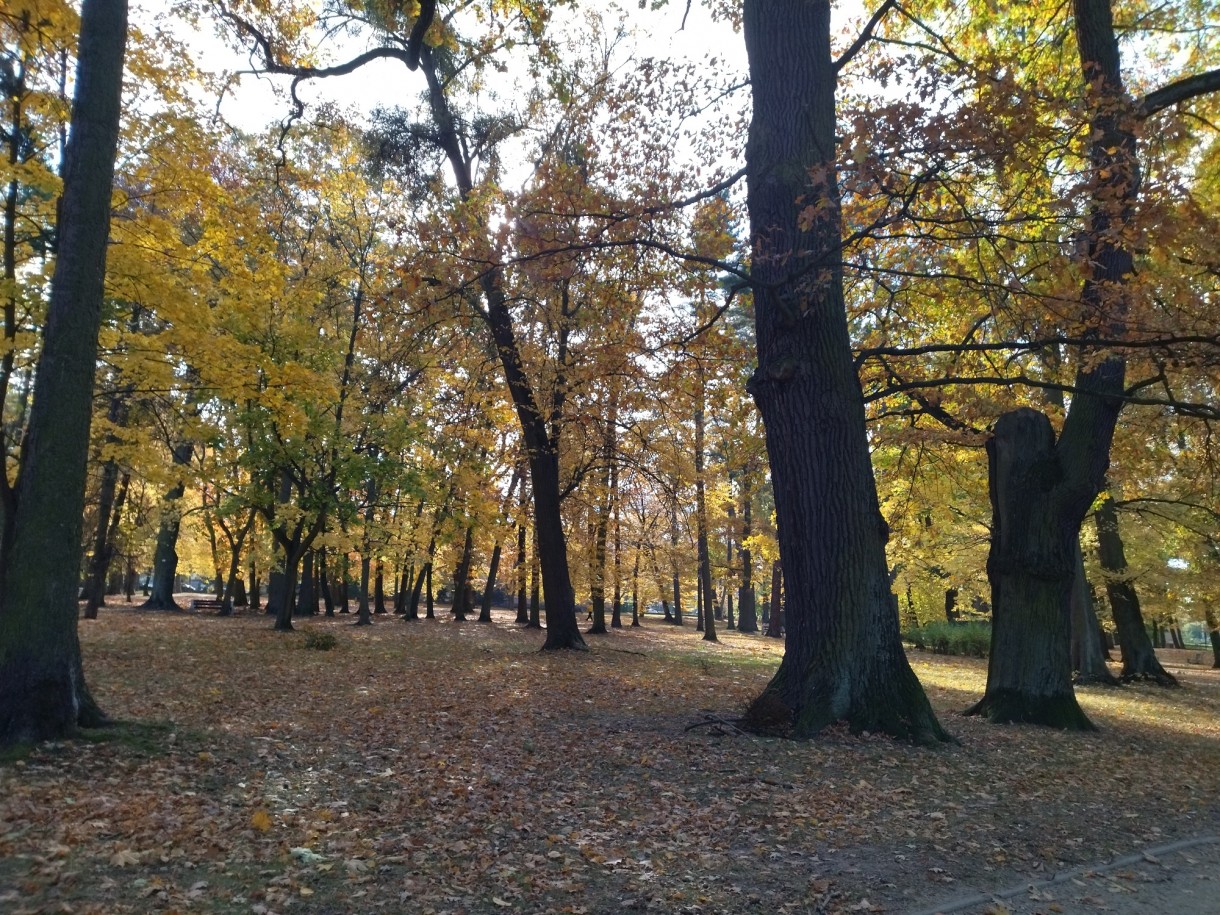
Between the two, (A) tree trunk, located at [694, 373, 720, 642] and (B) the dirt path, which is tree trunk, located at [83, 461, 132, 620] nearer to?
(A) tree trunk, located at [694, 373, 720, 642]

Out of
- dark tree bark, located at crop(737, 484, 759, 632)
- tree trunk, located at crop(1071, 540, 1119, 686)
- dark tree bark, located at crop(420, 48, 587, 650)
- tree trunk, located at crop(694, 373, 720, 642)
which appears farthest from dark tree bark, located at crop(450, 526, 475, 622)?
tree trunk, located at crop(1071, 540, 1119, 686)

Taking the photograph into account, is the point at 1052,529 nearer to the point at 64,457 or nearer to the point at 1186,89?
the point at 1186,89

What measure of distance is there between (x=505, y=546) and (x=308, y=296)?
17.7m

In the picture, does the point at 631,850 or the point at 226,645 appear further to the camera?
the point at 226,645

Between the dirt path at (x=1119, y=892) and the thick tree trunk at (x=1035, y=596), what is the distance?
14.0 ft

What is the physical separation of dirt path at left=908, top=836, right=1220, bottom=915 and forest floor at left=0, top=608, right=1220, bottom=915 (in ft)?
0.06

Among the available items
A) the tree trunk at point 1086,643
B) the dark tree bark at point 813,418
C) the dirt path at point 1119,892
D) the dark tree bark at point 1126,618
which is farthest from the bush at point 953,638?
the dirt path at point 1119,892

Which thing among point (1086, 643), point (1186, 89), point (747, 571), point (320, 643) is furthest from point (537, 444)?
point (747, 571)

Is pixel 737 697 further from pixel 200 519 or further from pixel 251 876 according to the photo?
pixel 200 519

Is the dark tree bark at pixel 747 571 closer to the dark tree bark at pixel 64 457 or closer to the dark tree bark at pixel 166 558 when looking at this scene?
the dark tree bark at pixel 64 457

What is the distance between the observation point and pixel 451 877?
3.90m

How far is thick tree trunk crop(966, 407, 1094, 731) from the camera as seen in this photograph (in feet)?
28.7

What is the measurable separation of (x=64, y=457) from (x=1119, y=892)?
7619mm

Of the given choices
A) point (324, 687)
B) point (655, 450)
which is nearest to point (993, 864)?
point (324, 687)
